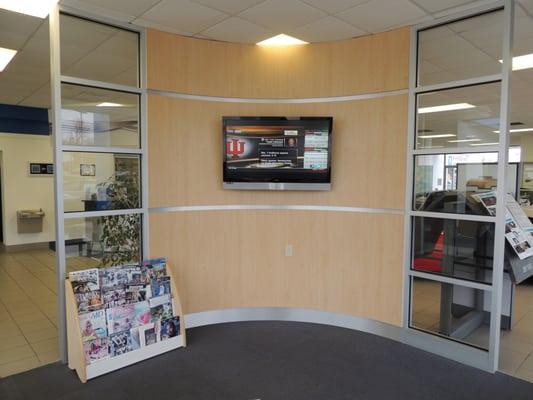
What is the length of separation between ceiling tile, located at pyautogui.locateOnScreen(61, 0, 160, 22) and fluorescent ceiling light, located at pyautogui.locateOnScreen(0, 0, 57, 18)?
18 cm

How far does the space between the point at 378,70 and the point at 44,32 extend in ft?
11.2

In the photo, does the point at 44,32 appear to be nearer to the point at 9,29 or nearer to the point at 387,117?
the point at 9,29

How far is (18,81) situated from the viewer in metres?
5.91

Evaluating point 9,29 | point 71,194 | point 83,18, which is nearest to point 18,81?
point 9,29

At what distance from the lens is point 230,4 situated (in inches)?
125

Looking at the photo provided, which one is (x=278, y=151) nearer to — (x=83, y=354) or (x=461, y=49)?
(x=461, y=49)

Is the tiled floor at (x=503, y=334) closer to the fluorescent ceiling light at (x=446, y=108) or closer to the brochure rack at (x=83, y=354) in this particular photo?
the fluorescent ceiling light at (x=446, y=108)

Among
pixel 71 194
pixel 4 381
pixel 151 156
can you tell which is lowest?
pixel 4 381

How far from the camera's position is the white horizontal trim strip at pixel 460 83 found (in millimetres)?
3160

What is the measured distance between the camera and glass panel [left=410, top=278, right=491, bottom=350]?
372 centimetres

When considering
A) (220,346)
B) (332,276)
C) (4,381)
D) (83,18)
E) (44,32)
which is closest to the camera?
(4,381)

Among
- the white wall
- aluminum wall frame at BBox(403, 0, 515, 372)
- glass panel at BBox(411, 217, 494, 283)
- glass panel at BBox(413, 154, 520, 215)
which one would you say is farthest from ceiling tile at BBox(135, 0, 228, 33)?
the white wall

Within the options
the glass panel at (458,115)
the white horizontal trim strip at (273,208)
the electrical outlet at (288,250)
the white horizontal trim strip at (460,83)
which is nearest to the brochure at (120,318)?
the white horizontal trim strip at (273,208)

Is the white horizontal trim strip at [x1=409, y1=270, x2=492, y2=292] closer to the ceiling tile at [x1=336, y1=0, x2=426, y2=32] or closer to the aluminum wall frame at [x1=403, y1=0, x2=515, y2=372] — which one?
the aluminum wall frame at [x1=403, y1=0, x2=515, y2=372]
